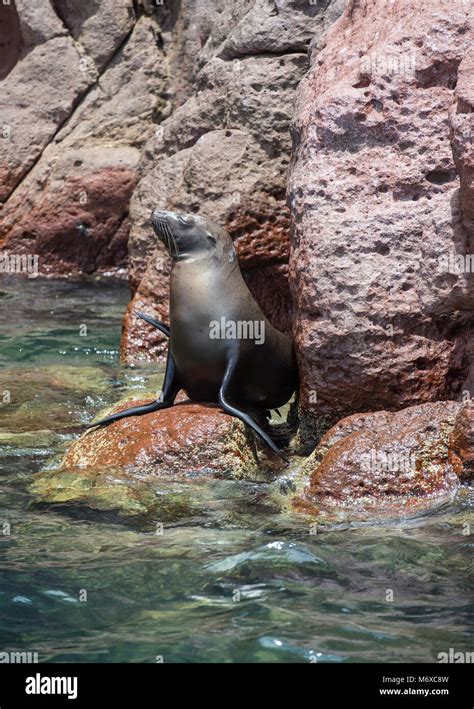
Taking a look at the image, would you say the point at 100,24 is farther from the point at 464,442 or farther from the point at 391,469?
the point at 464,442

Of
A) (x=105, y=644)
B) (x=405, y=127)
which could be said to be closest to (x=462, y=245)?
(x=405, y=127)

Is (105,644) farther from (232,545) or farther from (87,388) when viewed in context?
(87,388)

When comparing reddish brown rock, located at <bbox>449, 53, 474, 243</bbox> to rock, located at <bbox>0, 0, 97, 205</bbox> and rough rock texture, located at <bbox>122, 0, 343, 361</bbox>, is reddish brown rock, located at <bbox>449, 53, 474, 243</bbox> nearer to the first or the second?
rough rock texture, located at <bbox>122, 0, 343, 361</bbox>

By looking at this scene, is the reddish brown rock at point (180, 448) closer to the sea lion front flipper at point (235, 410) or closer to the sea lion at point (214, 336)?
the sea lion front flipper at point (235, 410)

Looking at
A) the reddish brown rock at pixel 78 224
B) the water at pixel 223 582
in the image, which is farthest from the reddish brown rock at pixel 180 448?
the reddish brown rock at pixel 78 224

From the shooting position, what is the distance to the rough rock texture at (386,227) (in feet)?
19.3

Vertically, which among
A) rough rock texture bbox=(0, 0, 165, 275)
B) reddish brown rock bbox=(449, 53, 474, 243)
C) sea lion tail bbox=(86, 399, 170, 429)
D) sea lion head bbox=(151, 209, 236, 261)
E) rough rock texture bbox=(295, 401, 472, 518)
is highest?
rough rock texture bbox=(0, 0, 165, 275)

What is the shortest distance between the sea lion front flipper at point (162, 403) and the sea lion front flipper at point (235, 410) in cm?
33

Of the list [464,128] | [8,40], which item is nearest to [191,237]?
[464,128]

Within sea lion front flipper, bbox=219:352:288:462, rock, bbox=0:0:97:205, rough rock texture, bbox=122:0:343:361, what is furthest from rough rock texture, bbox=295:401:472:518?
rock, bbox=0:0:97:205

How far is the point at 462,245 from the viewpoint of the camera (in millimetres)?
5684

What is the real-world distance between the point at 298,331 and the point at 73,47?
27.0ft

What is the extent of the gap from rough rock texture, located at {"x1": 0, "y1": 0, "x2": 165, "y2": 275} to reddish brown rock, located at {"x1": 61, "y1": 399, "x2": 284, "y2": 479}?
21.7 ft

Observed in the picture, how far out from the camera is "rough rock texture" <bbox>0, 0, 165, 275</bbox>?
12.4 m
